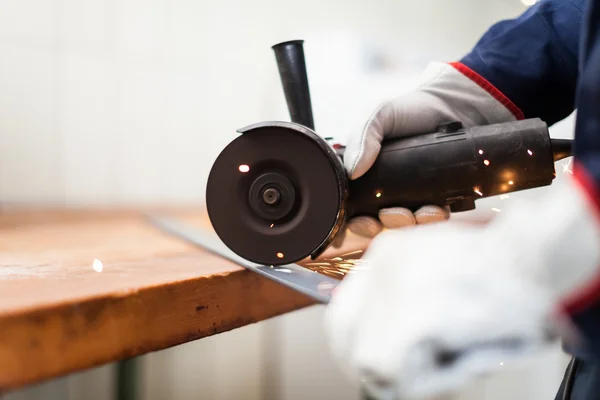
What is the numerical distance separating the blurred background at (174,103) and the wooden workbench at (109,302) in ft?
1.44

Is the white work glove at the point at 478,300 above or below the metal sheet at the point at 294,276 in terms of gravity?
above

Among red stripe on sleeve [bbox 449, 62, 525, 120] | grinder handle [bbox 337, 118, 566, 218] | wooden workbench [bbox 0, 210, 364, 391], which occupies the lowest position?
wooden workbench [bbox 0, 210, 364, 391]

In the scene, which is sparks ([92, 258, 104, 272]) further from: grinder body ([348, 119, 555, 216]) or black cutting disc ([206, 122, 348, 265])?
grinder body ([348, 119, 555, 216])

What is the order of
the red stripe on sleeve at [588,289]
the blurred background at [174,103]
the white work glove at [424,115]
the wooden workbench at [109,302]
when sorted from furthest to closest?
the blurred background at [174,103] → the white work glove at [424,115] → the wooden workbench at [109,302] → the red stripe on sleeve at [588,289]

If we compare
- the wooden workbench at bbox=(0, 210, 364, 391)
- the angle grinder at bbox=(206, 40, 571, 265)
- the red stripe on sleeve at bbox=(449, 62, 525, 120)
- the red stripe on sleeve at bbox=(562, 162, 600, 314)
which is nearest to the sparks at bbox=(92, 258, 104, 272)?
Result: the wooden workbench at bbox=(0, 210, 364, 391)

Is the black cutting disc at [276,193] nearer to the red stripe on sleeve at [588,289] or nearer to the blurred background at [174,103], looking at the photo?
the red stripe on sleeve at [588,289]

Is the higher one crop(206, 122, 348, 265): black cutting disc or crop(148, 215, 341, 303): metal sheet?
crop(206, 122, 348, 265): black cutting disc

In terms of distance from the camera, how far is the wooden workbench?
1.02ft

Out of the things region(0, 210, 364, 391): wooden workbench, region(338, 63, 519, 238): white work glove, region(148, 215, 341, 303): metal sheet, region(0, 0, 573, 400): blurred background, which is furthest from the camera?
region(0, 0, 573, 400): blurred background

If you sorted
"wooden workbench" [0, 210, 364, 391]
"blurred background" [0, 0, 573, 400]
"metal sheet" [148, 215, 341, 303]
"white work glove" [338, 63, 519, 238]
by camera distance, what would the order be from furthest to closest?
"blurred background" [0, 0, 573, 400], "white work glove" [338, 63, 519, 238], "metal sheet" [148, 215, 341, 303], "wooden workbench" [0, 210, 364, 391]

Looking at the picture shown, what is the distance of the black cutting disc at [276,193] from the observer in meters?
0.47

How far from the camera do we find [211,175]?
0.48m

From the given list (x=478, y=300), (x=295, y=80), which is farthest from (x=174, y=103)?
(x=478, y=300)

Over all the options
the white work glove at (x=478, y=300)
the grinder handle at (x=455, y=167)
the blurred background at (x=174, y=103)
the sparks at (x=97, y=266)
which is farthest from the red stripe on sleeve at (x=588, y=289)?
the blurred background at (x=174, y=103)
